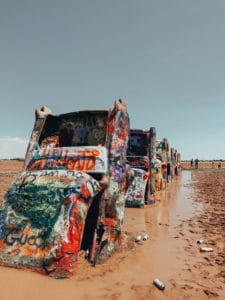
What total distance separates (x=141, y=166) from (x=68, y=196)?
5.76m

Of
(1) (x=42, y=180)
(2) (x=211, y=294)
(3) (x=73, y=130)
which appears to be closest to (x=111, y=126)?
(3) (x=73, y=130)

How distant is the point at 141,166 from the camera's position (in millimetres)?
9047

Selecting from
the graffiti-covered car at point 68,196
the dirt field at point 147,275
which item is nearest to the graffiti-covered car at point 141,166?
the dirt field at point 147,275

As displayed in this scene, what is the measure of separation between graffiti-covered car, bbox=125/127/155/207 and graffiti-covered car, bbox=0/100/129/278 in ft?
11.6

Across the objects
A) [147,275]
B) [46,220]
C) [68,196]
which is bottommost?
[147,275]

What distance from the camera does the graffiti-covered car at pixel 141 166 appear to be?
8375 millimetres

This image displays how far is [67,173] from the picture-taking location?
3.85 metres

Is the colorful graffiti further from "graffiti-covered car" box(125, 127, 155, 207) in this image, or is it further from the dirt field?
"graffiti-covered car" box(125, 127, 155, 207)

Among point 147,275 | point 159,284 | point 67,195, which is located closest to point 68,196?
point 67,195

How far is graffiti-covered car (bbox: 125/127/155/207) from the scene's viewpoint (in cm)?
838

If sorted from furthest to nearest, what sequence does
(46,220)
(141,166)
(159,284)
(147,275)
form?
(141,166)
(46,220)
(147,275)
(159,284)

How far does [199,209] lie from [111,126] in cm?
510

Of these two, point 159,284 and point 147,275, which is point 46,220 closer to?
point 147,275

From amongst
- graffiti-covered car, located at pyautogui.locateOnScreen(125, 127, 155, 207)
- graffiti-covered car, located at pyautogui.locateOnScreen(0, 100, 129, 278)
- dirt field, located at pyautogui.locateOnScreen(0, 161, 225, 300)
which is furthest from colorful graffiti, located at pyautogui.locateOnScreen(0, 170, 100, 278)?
graffiti-covered car, located at pyautogui.locateOnScreen(125, 127, 155, 207)
